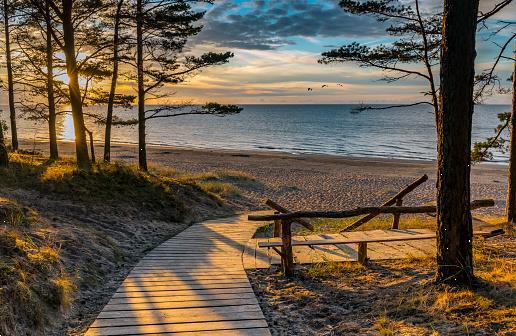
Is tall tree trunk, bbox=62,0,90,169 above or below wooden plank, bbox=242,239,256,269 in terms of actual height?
above

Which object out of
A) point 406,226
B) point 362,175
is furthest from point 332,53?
point 362,175

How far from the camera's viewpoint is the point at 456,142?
16.4 feet

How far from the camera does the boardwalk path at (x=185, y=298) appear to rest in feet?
15.8

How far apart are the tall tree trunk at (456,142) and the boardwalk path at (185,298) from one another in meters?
2.49

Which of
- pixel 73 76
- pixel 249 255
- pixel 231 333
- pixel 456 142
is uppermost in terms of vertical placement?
pixel 73 76

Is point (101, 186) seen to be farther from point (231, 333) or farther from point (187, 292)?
point (231, 333)

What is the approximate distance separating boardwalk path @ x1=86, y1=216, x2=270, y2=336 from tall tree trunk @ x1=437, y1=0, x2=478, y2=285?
2.49 meters

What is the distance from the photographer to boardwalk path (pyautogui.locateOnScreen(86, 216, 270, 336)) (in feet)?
15.8

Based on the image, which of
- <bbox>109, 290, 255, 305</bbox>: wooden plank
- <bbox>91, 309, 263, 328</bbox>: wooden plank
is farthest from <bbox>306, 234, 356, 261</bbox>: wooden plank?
<bbox>91, 309, 263, 328</bbox>: wooden plank

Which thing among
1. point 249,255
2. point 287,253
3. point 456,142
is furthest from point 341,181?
point 456,142

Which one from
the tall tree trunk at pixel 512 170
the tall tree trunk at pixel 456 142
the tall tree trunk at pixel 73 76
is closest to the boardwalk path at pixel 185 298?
the tall tree trunk at pixel 456 142

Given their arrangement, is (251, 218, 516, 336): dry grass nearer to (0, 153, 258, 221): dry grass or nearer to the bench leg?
the bench leg

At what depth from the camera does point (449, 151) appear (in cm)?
506

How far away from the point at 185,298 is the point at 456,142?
160 inches
